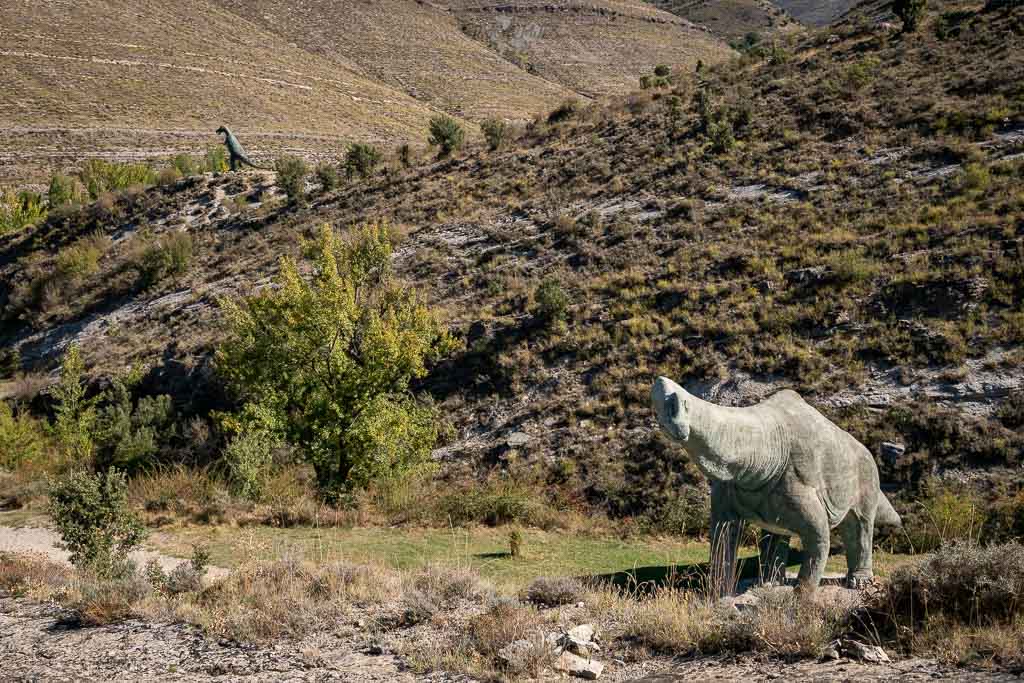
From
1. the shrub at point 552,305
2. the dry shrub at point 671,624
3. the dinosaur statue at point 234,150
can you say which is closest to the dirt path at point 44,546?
the dry shrub at point 671,624

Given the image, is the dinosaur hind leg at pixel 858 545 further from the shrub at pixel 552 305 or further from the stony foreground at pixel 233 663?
the shrub at pixel 552 305

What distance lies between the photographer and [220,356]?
50.6 feet

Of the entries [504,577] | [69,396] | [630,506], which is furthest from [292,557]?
[69,396]

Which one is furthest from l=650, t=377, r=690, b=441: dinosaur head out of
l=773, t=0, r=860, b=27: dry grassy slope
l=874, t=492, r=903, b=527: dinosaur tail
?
l=773, t=0, r=860, b=27: dry grassy slope

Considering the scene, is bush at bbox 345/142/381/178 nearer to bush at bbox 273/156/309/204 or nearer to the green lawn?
bush at bbox 273/156/309/204

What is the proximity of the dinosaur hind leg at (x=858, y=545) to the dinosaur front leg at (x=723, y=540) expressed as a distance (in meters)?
1.53

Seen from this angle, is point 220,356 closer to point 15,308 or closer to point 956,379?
point 956,379

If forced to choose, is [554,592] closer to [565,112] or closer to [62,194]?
[565,112]

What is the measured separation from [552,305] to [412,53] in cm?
7486

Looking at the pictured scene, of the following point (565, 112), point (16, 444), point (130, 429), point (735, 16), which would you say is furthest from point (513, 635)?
point (735, 16)

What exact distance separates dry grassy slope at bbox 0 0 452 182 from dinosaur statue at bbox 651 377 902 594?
53.1m

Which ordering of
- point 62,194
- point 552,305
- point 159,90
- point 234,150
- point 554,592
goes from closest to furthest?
point 554,592
point 552,305
point 234,150
point 62,194
point 159,90

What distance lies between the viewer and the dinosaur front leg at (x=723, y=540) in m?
7.60

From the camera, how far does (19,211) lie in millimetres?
44844
